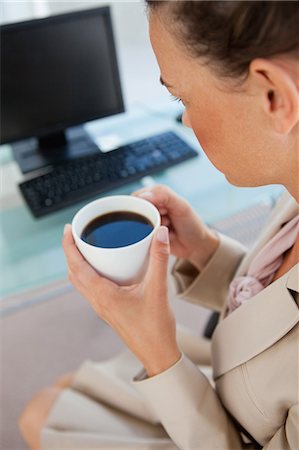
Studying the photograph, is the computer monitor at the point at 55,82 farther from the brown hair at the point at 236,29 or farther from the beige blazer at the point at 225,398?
the brown hair at the point at 236,29

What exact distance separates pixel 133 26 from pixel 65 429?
1.30m

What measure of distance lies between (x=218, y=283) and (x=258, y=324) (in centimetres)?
25

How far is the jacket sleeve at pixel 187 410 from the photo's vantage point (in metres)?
0.65

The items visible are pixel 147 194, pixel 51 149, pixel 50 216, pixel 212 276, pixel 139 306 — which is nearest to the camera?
pixel 139 306

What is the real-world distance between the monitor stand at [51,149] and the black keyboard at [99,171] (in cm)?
7

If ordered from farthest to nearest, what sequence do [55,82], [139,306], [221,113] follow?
[55,82]
[139,306]
[221,113]

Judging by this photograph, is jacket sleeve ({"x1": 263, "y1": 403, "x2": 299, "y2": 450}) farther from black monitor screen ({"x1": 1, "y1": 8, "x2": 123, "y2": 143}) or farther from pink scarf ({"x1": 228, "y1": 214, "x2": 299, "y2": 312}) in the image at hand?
black monitor screen ({"x1": 1, "y1": 8, "x2": 123, "y2": 143})

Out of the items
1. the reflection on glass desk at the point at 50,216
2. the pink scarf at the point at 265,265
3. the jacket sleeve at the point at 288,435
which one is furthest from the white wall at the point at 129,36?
the jacket sleeve at the point at 288,435

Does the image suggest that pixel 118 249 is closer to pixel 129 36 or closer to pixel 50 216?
pixel 50 216

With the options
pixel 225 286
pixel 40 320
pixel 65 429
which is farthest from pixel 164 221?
pixel 40 320

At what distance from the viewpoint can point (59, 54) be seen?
1132mm

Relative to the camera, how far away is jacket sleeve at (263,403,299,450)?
0.57 m

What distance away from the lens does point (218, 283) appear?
0.89 metres

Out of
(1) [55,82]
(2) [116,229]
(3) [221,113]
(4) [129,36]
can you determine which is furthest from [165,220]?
(4) [129,36]
